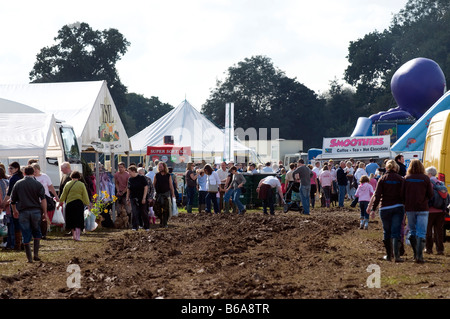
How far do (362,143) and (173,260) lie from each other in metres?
30.6

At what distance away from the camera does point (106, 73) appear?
279 ft

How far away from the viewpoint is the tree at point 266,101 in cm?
9888

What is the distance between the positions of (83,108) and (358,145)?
21.0 meters

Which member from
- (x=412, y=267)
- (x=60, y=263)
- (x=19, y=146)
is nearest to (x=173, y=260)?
(x=60, y=263)

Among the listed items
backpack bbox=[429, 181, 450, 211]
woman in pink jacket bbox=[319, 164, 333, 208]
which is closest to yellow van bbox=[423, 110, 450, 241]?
backpack bbox=[429, 181, 450, 211]

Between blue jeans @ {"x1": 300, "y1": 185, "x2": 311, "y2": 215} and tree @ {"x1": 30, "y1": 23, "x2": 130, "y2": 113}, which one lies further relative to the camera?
tree @ {"x1": 30, "y1": 23, "x2": 130, "y2": 113}

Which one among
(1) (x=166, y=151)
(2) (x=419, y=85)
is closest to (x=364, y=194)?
(1) (x=166, y=151)

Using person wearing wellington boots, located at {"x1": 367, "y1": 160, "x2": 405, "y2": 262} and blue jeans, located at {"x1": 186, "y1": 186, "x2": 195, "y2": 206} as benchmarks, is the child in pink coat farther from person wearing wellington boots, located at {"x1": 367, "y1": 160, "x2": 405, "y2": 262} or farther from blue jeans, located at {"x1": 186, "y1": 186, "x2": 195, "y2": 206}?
blue jeans, located at {"x1": 186, "y1": 186, "x2": 195, "y2": 206}

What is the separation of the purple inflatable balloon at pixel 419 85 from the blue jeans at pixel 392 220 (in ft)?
107

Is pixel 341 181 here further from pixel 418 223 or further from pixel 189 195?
pixel 418 223

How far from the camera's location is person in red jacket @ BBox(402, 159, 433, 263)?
12477mm

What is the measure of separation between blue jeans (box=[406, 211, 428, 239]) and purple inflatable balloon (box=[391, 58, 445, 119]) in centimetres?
3258

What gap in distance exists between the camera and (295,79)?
10250cm
